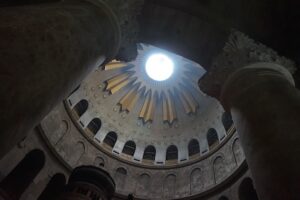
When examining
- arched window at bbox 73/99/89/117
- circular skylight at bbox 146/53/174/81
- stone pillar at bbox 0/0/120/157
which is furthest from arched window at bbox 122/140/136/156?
stone pillar at bbox 0/0/120/157

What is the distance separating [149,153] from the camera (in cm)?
1858

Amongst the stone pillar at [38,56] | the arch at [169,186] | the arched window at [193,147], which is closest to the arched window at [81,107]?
the arch at [169,186]

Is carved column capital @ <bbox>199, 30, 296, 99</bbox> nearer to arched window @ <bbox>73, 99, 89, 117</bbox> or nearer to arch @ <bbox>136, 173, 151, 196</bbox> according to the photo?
arch @ <bbox>136, 173, 151, 196</bbox>

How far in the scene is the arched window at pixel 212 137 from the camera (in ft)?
54.8

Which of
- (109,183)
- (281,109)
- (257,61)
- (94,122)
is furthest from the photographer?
(94,122)

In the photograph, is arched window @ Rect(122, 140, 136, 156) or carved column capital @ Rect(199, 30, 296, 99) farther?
arched window @ Rect(122, 140, 136, 156)

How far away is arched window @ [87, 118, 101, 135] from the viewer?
705 inches

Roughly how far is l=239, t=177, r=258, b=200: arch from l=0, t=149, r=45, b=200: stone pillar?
9.50 meters

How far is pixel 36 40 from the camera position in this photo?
284cm

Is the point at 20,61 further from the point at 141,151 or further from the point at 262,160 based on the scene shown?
the point at 141,151

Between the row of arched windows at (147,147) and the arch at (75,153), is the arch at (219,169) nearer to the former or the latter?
the row of arched windows at (147,147)

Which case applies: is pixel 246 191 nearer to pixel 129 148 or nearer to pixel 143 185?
pixel 143 185

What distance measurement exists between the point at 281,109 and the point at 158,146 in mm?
15883

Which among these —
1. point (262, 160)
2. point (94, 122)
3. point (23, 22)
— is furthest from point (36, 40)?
point (94, 122)
